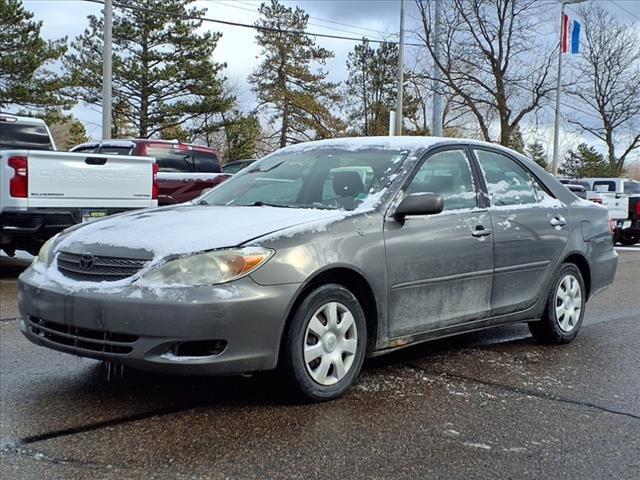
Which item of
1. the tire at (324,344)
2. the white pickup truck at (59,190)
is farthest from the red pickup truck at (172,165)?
the tire at (324,344)

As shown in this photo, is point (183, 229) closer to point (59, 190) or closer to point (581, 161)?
point (59, 190)

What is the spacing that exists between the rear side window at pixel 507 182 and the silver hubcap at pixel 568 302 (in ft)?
2.37

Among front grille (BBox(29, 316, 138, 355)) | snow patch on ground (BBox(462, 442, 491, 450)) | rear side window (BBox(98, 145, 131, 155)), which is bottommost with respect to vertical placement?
snow patch on ground (BBox(462, 442, 491, 450))

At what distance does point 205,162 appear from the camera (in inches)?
493

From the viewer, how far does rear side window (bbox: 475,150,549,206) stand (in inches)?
205

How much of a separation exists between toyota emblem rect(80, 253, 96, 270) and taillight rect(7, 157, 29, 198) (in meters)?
4.34

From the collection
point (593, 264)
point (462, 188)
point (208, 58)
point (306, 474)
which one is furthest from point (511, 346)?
point (208, 58)

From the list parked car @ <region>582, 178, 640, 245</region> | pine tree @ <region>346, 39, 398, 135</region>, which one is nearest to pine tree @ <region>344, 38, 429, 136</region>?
pine tree @ <region>346, 39, 398, 135</region>

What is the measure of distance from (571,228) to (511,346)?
1.04 meters

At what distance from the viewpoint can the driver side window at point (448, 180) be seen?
473 cm

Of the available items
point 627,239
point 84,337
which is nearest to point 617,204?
point 627,239

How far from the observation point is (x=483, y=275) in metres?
4.89

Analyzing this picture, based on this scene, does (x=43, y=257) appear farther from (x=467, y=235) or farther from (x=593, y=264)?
(x=593, y=264)

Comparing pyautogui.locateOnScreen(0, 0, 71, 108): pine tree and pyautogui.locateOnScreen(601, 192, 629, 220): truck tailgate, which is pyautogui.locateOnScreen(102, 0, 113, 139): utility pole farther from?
pyautogui.locateOnScreen(0, 0, 71, 108): pine tree
